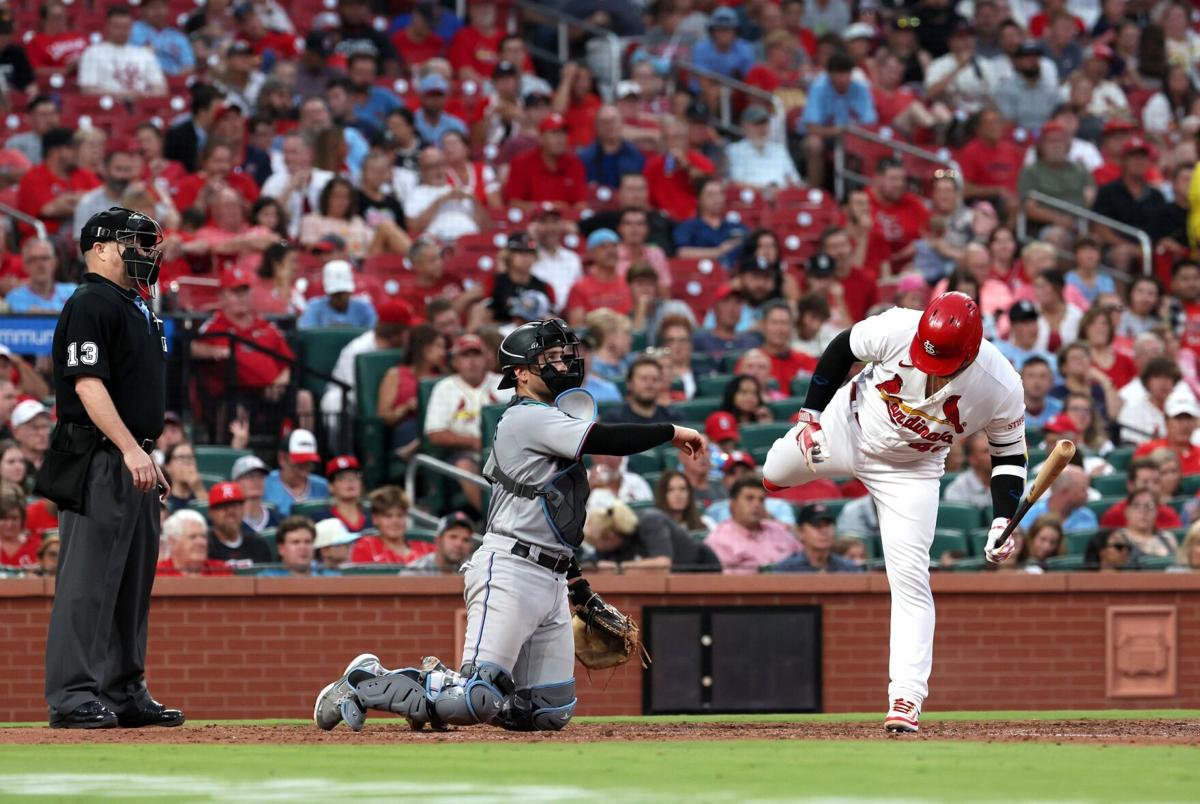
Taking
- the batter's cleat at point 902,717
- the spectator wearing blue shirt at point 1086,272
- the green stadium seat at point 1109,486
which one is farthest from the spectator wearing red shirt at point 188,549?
the spectator wearing blue shirt at point 1086,272

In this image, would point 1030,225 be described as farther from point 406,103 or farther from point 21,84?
point 21,84

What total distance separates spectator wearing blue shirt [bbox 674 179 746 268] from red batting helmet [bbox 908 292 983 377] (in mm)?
8387

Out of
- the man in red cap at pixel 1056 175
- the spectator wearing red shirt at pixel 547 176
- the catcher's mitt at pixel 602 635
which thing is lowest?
the catcher's mitt at pixel 602 635

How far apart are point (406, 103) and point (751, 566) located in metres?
7.35

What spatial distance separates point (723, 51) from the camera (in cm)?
1889

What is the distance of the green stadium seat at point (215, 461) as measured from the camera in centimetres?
1199

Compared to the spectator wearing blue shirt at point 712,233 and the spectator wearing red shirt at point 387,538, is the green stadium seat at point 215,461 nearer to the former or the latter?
the spectator wearing red shirt at point 387,538

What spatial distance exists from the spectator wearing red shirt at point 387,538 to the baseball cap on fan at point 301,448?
3.34 ft

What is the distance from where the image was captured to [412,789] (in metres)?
5.62

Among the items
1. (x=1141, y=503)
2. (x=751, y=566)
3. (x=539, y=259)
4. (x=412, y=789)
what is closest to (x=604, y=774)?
(x=412, y=789)

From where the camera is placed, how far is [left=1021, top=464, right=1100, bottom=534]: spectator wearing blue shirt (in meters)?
12.5

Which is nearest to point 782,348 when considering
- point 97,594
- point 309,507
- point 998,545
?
point 309,507

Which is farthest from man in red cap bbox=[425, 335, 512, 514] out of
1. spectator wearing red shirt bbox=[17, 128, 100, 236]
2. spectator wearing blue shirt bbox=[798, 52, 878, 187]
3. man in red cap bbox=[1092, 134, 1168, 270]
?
man in red cap bbox=[1092, 134, 1168, 270]

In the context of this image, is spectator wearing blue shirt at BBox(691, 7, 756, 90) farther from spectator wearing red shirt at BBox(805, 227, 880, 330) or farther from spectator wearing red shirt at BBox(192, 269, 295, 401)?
spectator wearing red shirt at BBox(192, 269, 295, 401)
